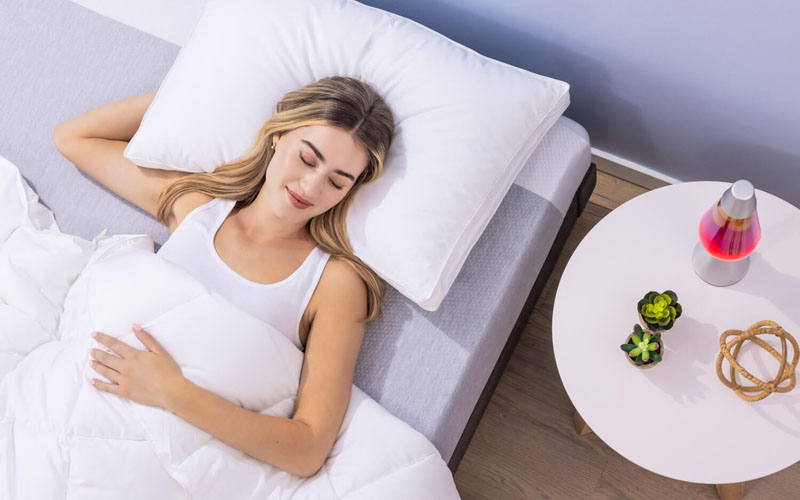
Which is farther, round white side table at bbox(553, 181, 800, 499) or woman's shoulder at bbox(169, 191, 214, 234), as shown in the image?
woman's shoulder at bbox(169, 191, 214, 234)

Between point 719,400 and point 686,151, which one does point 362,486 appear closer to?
point 719,400

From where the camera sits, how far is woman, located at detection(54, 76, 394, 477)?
3.89ft

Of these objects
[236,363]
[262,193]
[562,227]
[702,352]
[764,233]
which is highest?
[764,233]

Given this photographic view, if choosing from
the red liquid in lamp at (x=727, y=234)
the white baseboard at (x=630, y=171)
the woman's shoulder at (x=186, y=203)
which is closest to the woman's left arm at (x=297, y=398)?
the woman's shoulder at (x=186, y=203)

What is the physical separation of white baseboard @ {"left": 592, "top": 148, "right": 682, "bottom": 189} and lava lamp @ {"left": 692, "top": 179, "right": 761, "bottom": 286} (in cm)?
52

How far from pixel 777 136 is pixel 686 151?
0.78 ft

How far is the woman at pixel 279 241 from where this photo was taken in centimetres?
119

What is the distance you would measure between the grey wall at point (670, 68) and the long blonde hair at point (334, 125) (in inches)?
15.1

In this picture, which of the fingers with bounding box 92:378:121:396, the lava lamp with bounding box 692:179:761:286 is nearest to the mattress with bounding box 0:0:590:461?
the lava lamp with bounding box 692:179:761:286

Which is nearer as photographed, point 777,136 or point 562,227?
point 777,136

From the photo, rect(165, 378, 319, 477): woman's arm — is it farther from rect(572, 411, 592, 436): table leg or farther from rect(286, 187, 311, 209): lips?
rect(572, 411, 592, 436): table leg

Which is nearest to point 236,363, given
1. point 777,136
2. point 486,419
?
point 486,419

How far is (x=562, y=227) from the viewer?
1602 millimetres

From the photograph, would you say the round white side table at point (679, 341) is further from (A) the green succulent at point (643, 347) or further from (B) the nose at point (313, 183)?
(B) the nose at point (313, 183)
